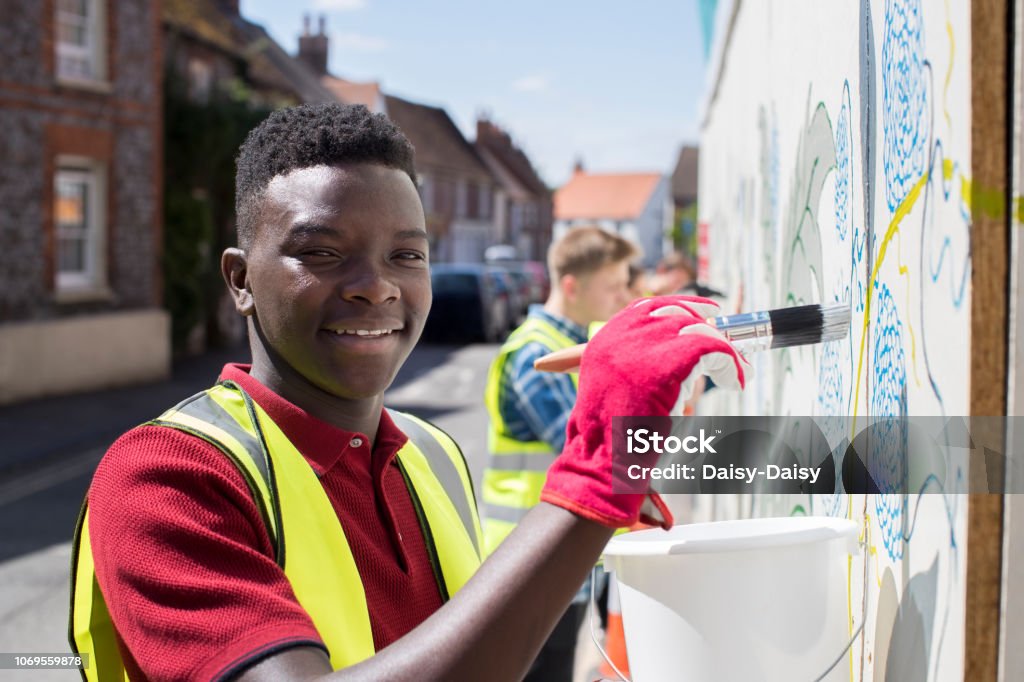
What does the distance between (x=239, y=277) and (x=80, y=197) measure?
45.0 ft

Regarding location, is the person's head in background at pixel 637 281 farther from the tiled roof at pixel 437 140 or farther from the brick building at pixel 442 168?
the tiled roof at pixel 437 140

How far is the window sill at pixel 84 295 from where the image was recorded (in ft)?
43.8

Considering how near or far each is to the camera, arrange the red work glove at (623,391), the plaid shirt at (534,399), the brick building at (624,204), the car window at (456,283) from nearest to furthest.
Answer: the red work glove at (623,391)
the plaid shirt at (534,399)
the car window at (456,283)
the brick building at (624,204)

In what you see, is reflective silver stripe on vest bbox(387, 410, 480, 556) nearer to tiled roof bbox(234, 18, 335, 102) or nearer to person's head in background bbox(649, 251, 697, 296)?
person's head in background bbox(649, 251, 697, 296)

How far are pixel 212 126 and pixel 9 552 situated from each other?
472 inches

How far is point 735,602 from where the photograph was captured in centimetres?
137

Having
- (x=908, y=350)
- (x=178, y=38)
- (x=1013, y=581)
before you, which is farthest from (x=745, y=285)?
(x=178, y=38)

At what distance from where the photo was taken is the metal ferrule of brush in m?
1.41

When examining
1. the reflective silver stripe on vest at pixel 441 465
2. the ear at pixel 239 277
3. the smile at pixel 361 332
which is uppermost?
the ear at pixel 239 277

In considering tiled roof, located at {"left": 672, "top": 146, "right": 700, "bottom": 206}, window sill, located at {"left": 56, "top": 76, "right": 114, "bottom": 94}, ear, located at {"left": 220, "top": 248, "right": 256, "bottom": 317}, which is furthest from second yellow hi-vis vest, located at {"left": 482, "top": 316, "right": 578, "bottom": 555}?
tiled roof, located at {"left": 672, "top": 146, "right": 700, "bottom": 206}

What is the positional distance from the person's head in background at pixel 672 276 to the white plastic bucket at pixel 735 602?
608 cm

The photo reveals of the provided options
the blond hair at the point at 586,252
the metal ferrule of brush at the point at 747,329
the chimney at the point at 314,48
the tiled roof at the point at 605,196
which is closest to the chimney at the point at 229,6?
the chimney at the point at 314,48

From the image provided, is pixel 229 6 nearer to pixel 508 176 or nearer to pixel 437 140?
pixel 437 140

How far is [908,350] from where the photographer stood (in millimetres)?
1309
